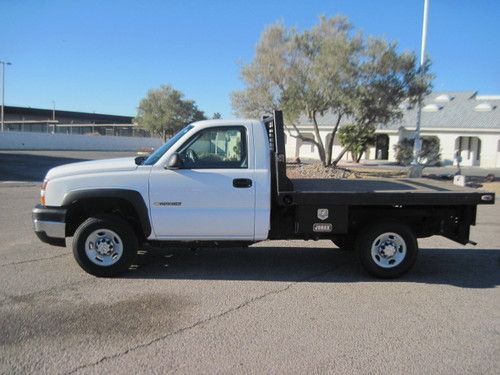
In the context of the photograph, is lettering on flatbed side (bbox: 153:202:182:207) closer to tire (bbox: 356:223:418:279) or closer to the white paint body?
the white paint body

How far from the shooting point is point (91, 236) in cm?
622

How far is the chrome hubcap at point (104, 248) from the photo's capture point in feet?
20.5

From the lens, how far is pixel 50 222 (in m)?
6.14

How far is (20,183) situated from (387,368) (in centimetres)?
1800

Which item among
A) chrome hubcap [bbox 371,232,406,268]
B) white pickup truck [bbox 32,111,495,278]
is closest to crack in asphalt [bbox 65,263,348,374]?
white pickup truck [bbox 32,111,495,278]

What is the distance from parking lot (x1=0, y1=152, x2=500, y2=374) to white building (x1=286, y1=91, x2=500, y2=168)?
31112mm

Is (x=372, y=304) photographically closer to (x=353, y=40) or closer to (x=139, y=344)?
(x=139, y=344)

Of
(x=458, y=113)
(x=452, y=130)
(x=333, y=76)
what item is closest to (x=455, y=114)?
(x=458, y=113)

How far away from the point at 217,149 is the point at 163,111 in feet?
202

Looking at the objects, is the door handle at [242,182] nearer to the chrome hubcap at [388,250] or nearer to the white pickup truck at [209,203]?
the white pickup truck at [209,203]

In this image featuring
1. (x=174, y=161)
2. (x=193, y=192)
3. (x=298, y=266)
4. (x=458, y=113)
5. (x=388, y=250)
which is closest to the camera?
(x=174, y=161)

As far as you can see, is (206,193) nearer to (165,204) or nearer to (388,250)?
(165,204)

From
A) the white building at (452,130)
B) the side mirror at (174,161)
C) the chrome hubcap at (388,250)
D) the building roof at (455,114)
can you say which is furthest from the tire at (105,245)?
the building roof at (455,114)

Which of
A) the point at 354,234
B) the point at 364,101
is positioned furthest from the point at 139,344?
the point at 364,101
